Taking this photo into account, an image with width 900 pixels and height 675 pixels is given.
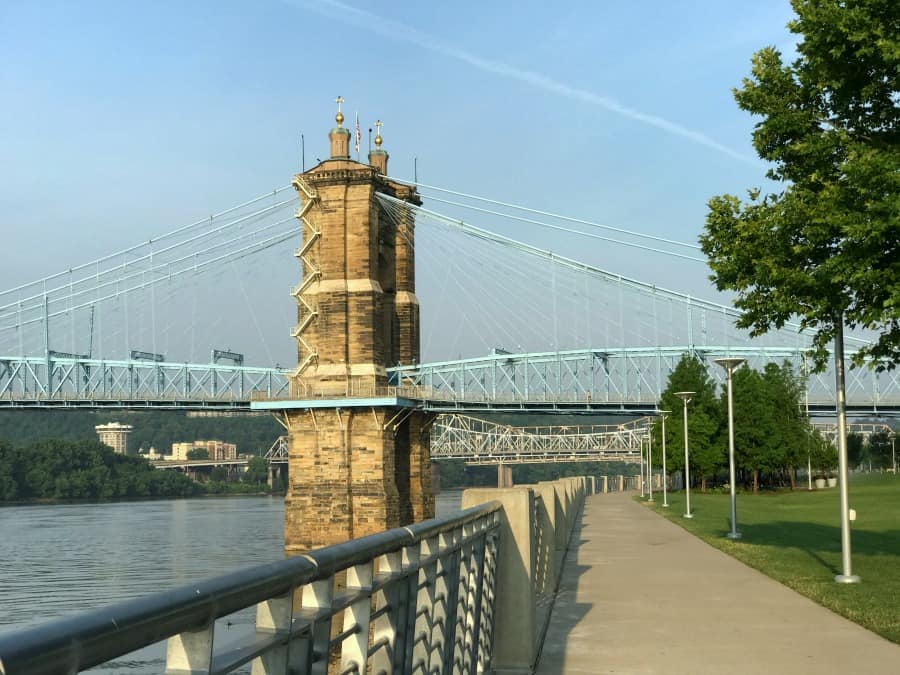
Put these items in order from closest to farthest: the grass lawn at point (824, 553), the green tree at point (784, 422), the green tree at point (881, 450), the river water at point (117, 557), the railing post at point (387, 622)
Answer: the railing post at point (387, 622), the grass lawn at point (824, 553), the river water at point (117, 557), the green tree at point (784, 422), the green tree at point (881, 450)

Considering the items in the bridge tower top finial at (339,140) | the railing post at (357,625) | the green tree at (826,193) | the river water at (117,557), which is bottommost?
the river water at (117,557)

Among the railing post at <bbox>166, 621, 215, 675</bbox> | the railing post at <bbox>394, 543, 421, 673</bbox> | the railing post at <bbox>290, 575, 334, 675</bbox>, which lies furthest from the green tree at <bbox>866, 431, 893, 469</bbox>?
the railing post at <bbox>166, 621, 215, 675</bbox>

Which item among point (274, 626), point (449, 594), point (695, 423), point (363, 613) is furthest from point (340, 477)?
point (274, 626)

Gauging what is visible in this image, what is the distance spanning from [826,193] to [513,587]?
946 centimetres

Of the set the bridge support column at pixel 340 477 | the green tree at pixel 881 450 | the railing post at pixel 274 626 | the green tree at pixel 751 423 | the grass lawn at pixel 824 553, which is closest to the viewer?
the railing post at pixel 274 626

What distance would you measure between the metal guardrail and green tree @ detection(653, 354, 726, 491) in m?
65.7

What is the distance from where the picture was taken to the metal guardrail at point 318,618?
2371mm

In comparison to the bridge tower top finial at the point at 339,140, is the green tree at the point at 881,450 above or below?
below

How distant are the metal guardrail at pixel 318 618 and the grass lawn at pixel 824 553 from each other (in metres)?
6.00

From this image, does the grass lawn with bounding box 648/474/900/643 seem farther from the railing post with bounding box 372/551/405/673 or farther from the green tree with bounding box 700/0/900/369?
the railing post with bounding box 372/551/405/673

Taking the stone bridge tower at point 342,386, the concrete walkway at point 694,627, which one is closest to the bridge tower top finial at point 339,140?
the stone bridge tower at point 342,386

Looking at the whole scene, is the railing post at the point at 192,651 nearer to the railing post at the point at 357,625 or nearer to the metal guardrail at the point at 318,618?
the metal guardrail at the point at 318,618

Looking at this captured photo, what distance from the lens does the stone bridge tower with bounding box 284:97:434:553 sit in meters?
69.4

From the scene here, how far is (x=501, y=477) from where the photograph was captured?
17212cm
